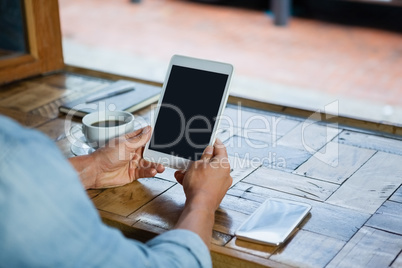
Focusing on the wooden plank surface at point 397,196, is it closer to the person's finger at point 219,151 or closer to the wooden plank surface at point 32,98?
the person's finger at point 219,151

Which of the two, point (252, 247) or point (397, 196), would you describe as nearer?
point (252, 247)

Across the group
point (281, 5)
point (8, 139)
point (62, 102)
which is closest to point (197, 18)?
point (281, 5)

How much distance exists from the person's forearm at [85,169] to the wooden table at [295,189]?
2 cm

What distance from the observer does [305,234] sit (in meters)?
0.95

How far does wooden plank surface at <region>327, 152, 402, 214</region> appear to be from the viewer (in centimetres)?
105

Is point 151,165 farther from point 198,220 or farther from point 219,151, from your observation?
point 198,220

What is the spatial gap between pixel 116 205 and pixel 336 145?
52 centimetres

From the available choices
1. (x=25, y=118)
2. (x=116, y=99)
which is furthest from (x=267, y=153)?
(x=25, y=118)

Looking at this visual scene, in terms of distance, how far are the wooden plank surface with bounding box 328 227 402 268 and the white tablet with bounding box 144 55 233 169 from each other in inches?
12.6

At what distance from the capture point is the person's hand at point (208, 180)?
949 mm

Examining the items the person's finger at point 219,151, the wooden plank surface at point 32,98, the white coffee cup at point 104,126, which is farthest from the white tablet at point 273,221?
the wooden plank surface at point 32,98

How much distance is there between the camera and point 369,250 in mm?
901

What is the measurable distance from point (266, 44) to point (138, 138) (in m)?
3.74

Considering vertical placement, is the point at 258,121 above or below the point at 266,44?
above
